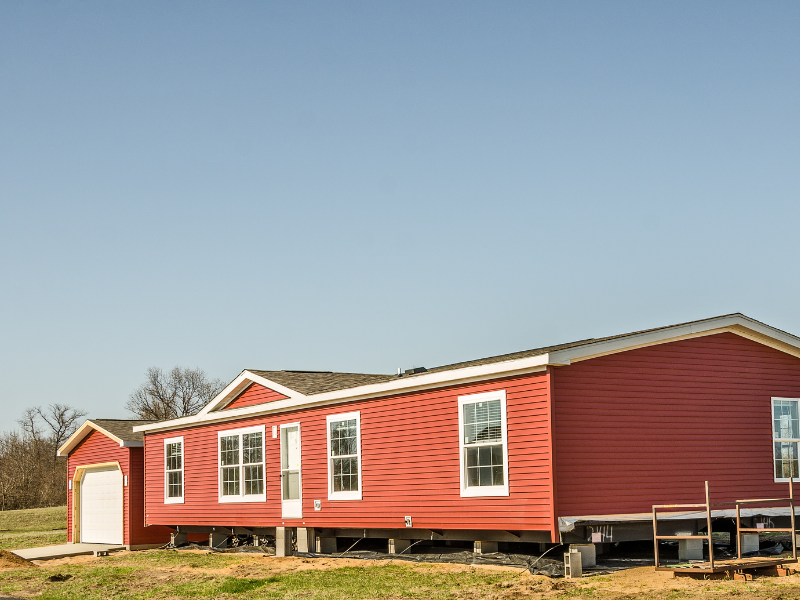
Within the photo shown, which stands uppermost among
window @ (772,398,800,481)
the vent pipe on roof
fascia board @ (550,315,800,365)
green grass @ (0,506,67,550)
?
fascia board @ (550,315,800,365)

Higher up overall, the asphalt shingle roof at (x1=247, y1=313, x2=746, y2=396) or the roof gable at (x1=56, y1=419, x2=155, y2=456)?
the asphalt shingle roof at (x1=247, y1=313, x2=746, y2=396)

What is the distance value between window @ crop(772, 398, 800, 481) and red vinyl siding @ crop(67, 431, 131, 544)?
1865 cm

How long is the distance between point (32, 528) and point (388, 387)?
97.2 feet

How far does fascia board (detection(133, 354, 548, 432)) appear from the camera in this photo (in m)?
16.0

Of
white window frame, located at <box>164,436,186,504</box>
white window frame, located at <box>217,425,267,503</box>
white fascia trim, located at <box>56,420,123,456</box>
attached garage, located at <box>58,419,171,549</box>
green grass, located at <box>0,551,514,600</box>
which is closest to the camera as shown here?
green grass, located at <box>0,551,514,600</box>

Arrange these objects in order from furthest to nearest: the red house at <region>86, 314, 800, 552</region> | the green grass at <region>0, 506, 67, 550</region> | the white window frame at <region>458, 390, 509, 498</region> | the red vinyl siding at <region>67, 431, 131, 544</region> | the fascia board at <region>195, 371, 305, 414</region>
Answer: the green grass at <region>0, 506, 67, 550</region>
the red vinyl siding at <region>67, 431, 131, 544</region>
the fascia board at <region>195, 371, 305, 414</region>
the white window frame at <region>458, 390, 509, 498</region>
the red house at <region>86, 314, 800, 552</region>

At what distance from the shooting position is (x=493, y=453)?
16.7m

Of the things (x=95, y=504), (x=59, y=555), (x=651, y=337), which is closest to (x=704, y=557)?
(x=651, y=337)

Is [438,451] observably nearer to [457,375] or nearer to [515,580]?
[457,375]

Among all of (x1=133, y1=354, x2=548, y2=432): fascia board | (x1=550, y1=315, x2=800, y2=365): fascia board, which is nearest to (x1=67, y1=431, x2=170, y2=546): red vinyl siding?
(x1=133, y1=354, x2=548, y2=432): fascia board

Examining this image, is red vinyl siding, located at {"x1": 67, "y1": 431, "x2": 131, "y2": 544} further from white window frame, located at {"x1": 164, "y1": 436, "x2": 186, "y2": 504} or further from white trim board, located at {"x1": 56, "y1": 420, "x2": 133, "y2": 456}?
white window frame, located at {"x1": 164, "y1": 436, "x2": 186, "y2": 504}

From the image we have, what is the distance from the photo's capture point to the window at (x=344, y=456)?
65.4 feet

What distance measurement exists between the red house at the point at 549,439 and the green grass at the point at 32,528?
1430cm

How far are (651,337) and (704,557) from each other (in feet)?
13.3
